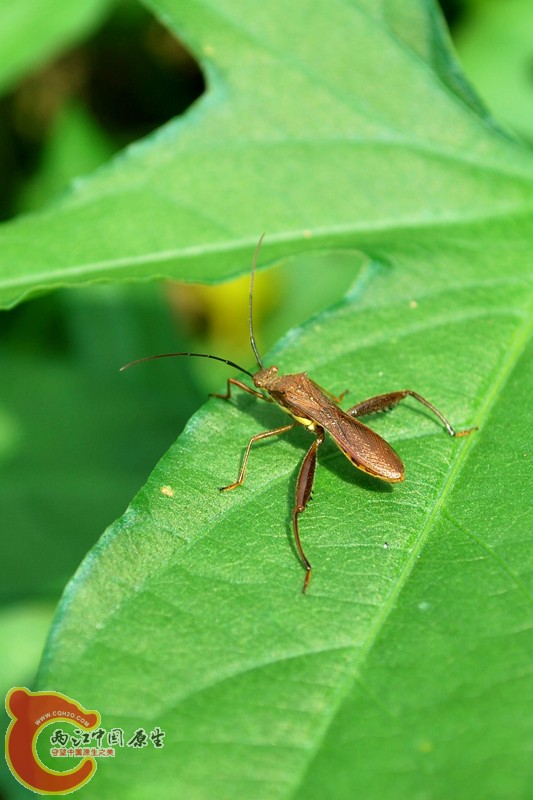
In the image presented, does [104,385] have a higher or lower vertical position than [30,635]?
higher

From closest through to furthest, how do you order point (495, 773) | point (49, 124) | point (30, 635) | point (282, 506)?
1. point (495, 773)
2. point (282, 506)
3. point (30, 635)
4. point (49, 124)

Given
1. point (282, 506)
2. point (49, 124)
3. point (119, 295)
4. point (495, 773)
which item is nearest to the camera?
point (495, 773)

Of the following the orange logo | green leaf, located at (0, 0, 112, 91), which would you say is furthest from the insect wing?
green leaf, located at (0, 0, 112, 91)

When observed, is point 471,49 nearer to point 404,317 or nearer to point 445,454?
point 404,317

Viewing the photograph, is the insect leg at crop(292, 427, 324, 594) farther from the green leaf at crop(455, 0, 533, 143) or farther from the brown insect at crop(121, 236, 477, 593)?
the green leaf at crop(455, 0, 533, 143)

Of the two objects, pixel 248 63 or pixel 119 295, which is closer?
pixel 248 63

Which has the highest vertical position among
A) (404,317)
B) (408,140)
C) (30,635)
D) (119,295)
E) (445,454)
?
(408,140)

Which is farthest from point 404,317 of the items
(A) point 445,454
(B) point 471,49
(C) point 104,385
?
(B) point 471,49
